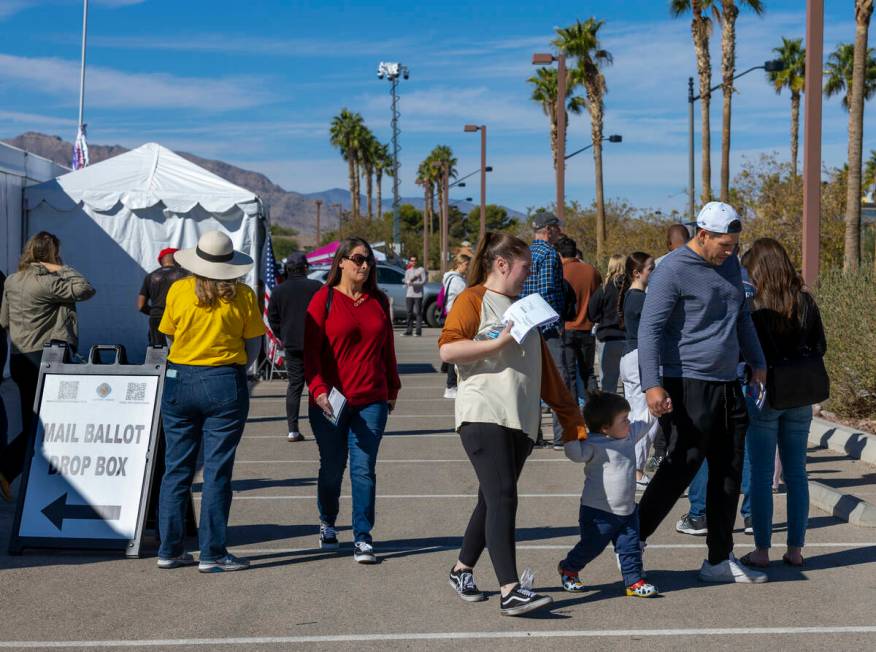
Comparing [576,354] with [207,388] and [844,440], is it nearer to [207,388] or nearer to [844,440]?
[844,440]

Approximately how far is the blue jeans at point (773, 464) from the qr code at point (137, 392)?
347 cm

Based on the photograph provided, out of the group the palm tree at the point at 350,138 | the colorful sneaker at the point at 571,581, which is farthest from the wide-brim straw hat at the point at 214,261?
the palm tree at the point at 350,138

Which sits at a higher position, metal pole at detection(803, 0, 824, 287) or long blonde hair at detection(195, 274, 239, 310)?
metal pole at detection(803, 0, 824, 287)

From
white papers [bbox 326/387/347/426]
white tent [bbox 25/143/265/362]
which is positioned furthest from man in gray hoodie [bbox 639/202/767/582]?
white tent [bbox 25/143/265/362]

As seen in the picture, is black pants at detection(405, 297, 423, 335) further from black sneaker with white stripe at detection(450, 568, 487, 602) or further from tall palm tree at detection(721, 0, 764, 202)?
black sneaker with white stripe at detection(450, 568, 487, 602)

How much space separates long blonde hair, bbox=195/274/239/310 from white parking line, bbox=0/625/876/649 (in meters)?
1.93

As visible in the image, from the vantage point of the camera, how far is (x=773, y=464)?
261 inches

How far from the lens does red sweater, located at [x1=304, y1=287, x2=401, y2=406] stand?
22.1 ft

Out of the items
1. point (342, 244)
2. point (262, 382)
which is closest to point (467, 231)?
point (262, 382)

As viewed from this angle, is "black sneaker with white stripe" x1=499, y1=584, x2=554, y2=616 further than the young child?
No

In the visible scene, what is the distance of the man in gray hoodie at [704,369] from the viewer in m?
6.10

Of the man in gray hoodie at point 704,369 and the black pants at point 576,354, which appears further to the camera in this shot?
the black pants at point 576,354

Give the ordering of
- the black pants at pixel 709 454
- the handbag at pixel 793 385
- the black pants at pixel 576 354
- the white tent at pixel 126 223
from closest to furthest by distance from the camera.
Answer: the black pants at pixel 709 454 < the handbag at pixel 793 385 < the black pants at pixel 576 354 < the white tent at pixel 126 223

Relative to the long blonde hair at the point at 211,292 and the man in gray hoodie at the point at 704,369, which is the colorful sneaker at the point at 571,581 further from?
the long blonde hair at the point at 211,292
